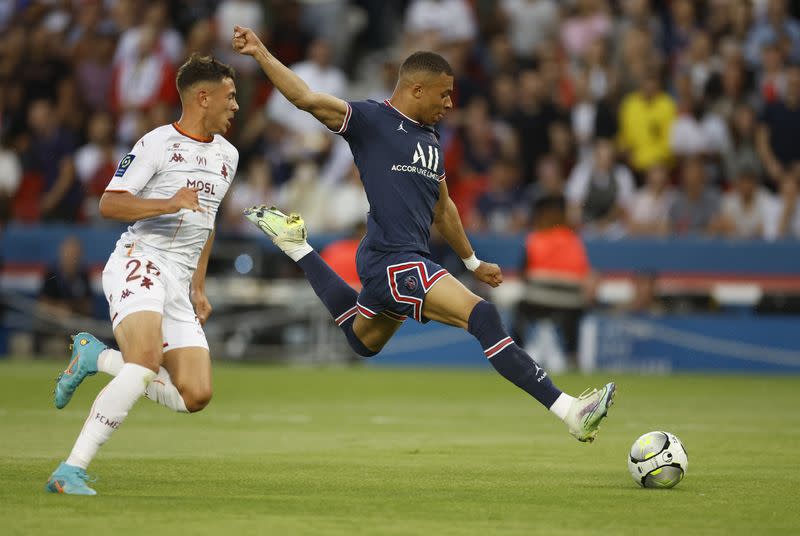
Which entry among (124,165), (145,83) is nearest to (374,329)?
(124,165)

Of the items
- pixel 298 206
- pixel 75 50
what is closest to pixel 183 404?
pixel 298 206

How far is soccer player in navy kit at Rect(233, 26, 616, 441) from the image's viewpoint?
28.2 ft

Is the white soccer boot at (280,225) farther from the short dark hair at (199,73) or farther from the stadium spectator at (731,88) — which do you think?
the stadium spectator at (731,88)

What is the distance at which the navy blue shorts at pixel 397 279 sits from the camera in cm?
890

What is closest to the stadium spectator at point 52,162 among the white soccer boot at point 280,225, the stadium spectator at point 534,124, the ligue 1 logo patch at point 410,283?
the stadium spectator at point 534,124

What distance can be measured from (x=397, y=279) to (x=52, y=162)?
1451 centimetres

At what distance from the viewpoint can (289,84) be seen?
342 inches

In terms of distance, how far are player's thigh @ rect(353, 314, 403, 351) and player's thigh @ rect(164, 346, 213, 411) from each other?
1554 mm

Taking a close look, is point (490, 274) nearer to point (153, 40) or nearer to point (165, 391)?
point (165, 391)

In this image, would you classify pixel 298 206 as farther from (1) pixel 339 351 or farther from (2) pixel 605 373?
(2) pixel 605 373

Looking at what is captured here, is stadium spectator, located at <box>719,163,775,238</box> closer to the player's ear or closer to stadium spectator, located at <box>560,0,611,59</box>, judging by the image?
stadium spectator, located at <box>560,0,611,59</box>

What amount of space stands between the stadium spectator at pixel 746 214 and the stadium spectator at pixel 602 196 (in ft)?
4.72

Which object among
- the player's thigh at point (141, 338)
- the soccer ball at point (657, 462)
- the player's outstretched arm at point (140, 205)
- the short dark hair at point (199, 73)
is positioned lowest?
the soccer ball at point (657, 462)

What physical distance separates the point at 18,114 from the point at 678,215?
10937 millimetres
